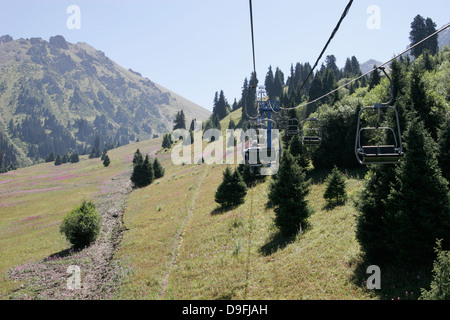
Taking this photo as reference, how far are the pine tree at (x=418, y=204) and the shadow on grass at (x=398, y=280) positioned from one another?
55 centimetres

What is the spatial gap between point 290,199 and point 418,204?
10.0 metres

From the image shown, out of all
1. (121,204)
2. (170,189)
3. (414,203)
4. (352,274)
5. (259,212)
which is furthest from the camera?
(170,189)

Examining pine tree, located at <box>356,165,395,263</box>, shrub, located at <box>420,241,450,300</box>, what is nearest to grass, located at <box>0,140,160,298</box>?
pine tree, located at <box>356,165,395,263</box>

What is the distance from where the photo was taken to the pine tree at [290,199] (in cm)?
2195

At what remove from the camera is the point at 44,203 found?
52844 millimetres

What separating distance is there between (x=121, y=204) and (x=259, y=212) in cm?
2881

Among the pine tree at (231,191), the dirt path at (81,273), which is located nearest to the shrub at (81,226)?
the dirt path at (81,273)

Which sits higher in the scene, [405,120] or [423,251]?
[405,120]

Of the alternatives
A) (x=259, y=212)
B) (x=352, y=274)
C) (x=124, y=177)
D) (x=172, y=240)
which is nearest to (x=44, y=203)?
(x=124, y=177)

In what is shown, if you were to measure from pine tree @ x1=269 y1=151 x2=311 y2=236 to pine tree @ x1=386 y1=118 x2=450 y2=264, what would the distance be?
336 inches

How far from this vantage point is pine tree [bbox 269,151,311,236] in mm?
21953
